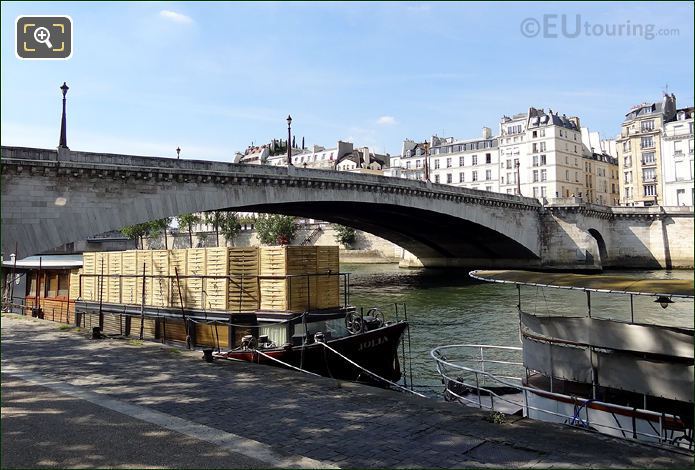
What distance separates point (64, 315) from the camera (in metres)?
21.7

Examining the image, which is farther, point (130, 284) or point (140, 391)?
point (130, 284)

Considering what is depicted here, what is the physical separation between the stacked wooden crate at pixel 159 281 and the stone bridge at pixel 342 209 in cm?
1163

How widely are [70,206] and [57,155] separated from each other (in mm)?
2455

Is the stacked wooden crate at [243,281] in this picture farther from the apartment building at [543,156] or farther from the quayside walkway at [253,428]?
the apartment building at [543,156]

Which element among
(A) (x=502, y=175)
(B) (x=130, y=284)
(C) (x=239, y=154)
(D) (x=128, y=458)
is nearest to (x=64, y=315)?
(B) (x=130, y=284)

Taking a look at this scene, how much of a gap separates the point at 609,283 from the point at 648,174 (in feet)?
254

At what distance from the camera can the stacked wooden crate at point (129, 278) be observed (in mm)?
17969

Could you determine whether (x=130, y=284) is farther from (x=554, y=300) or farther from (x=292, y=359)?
(x=554, y=300)

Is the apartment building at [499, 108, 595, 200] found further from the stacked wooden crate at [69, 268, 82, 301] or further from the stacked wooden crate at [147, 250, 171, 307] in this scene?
the stacked wooden crate at [147, 250, 171, 307]

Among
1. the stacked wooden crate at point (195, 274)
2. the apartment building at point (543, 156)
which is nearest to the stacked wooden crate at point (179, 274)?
the stacked wooden crate at point (195, 274)

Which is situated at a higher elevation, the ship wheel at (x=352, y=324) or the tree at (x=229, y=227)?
the tree at (x=229, y=227)

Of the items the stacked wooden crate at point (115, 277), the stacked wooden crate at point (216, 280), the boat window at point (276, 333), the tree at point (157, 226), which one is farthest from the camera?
the tree at point (157, 226)

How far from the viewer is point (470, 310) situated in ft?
103

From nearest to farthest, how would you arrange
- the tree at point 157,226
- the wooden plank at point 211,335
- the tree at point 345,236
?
the wooden plank at point 211,335 → the tree at point 345,236 → the tree at point 157,226
